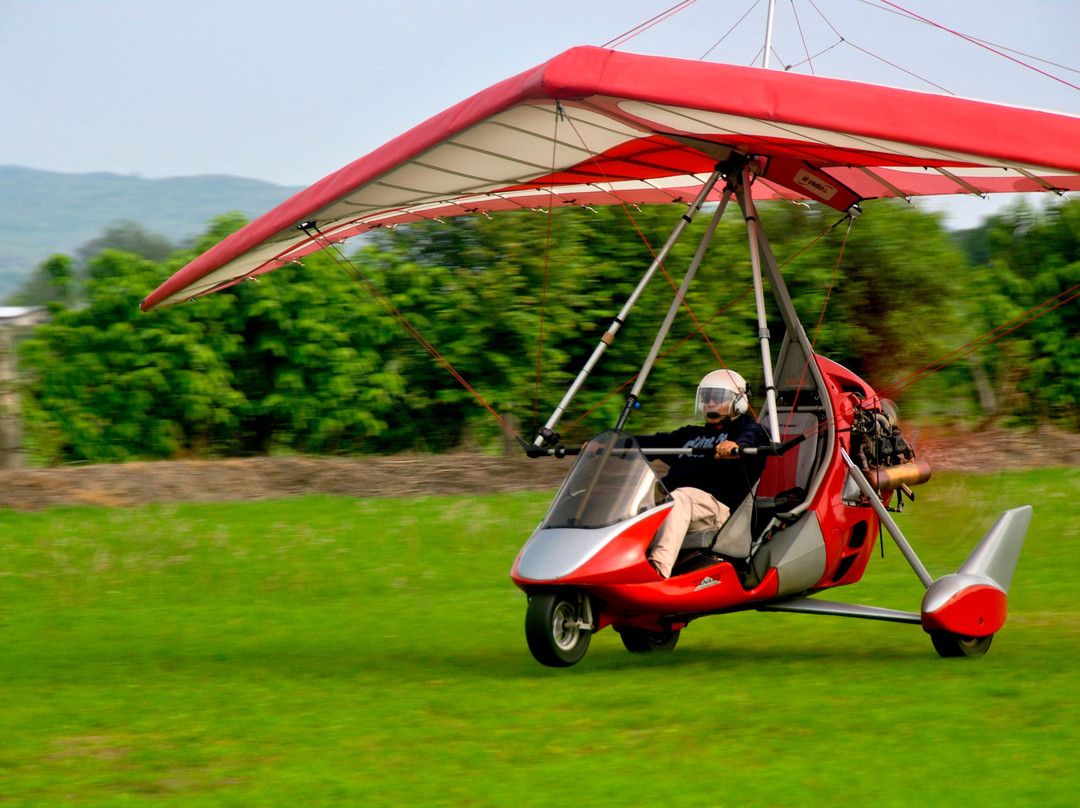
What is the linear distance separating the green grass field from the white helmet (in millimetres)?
1532

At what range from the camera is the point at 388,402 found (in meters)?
16.3

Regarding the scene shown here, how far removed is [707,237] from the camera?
7.98 meters

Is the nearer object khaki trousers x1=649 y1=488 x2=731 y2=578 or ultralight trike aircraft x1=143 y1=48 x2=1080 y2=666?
ultralight trike aircraft x1=143 y1=48 x2=1080 y2=666

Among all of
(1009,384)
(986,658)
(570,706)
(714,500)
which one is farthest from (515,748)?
(1009,384)

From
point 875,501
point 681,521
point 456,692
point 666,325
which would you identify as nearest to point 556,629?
point 456,692

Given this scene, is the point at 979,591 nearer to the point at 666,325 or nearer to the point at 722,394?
the point at 722,394

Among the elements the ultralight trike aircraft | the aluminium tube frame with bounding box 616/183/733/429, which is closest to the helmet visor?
the ultralight trike aircraft

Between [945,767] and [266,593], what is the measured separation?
6577mm

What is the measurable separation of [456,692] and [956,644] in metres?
2.98

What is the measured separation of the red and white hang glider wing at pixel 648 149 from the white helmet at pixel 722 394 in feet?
4.77

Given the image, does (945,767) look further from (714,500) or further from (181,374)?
(181,374)

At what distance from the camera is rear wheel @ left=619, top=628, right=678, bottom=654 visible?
7699 mm

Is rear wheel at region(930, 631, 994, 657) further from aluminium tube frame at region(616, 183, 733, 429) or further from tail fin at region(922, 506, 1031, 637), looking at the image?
aluminium tube frame at region(616, 183, 733, 429)

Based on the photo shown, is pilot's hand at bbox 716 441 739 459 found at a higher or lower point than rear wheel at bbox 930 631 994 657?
higher
